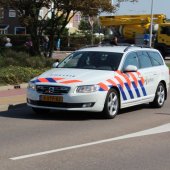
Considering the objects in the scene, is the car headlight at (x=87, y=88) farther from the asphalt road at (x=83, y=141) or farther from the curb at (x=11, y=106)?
the curb at (x=11, y=106)

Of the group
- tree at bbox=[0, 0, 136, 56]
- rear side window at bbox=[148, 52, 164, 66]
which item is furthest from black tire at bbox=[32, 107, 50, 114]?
tree at bbox=[0, 0, 136, 56]

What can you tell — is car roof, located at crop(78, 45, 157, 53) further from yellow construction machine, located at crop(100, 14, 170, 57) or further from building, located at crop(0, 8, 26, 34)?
building, located at crop(0, 8, 26, 34)

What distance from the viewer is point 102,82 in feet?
36.5

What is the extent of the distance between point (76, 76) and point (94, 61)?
45.1 inches

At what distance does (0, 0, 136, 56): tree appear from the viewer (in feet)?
73.5

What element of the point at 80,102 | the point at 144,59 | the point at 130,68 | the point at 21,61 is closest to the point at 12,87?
the point at 21,61

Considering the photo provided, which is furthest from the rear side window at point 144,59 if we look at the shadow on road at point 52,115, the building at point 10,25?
the building at point 10,25

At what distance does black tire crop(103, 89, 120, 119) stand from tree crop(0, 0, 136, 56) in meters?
11.1

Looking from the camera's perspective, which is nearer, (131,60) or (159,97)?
(131,60)

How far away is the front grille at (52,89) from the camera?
10.9 meters

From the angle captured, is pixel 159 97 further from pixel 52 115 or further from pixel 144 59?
pixel 52 115

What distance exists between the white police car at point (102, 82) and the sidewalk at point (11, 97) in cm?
129

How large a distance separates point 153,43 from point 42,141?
33140mm

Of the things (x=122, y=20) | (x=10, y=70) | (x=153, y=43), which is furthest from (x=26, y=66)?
(x=122, y=20)
